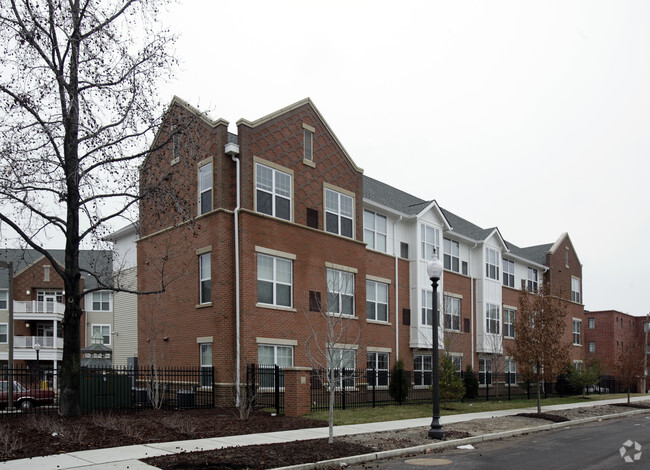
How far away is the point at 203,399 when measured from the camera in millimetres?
22219

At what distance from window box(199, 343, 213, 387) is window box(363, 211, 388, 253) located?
9.97m

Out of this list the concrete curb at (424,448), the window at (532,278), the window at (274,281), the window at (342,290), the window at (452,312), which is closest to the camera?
the concrete curb at (424,448)

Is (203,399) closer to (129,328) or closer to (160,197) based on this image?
(160,197)

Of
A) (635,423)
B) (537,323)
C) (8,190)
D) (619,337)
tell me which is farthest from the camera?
(619,337)

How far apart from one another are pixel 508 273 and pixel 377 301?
56.4 ft

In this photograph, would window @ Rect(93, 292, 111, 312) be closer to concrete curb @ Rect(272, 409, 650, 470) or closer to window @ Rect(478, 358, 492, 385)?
window @ Rect(478, 358, 492, 385)

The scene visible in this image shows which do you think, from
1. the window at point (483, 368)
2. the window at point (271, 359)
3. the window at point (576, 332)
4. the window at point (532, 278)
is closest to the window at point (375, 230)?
the window at point (271, 359)

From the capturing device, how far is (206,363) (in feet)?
76.5

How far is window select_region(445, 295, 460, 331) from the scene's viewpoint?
114ft

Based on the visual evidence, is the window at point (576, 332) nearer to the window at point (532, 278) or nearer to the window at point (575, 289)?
the window at point (575, 289)

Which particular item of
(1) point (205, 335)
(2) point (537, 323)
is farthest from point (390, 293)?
(1) point (205, 335)

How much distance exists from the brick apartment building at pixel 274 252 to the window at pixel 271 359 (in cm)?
6

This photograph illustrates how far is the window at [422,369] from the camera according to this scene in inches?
1254

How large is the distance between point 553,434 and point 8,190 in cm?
1662
